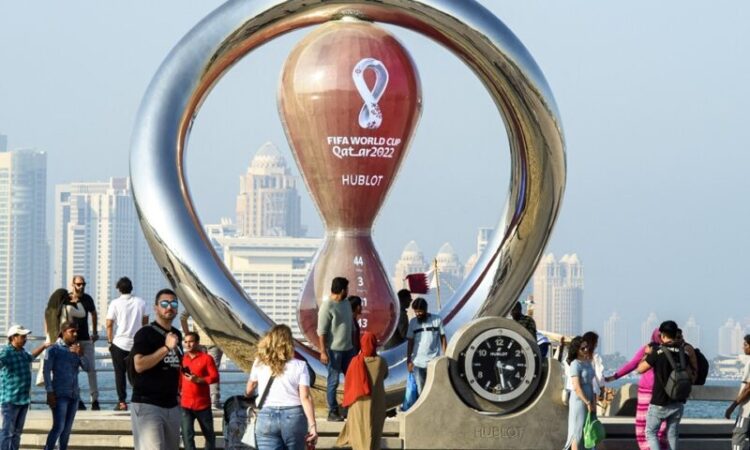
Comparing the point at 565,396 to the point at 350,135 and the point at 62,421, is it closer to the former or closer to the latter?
the point at 62,421

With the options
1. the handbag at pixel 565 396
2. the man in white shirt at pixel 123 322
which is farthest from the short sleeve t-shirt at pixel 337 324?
the handbag at pixel 565 396

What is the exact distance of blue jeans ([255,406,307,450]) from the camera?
47.1ft

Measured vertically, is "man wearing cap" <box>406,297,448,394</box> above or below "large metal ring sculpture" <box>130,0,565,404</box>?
below

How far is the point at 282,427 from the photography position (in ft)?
47.2

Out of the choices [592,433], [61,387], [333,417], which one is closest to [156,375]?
[61,387]

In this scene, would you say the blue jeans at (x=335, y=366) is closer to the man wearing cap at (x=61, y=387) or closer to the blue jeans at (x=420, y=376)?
the blue jeans at (x=420, y=376)

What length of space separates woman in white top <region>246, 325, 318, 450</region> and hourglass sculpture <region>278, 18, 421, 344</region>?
859 cm

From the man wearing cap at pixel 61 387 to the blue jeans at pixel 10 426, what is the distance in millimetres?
292

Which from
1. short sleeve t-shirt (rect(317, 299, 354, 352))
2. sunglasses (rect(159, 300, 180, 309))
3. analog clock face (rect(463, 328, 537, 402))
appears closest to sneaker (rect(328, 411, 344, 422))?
short sleeve t-shirt (rect(317, 299, 354, 352))

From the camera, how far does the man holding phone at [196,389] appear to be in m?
17.4

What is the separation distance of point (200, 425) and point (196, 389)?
344mm

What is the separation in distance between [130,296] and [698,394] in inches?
268

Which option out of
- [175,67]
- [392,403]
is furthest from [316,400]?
[175,67]

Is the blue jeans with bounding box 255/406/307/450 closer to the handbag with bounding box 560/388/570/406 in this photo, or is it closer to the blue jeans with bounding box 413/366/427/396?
the handbag with bounding box 560/388/570/406
